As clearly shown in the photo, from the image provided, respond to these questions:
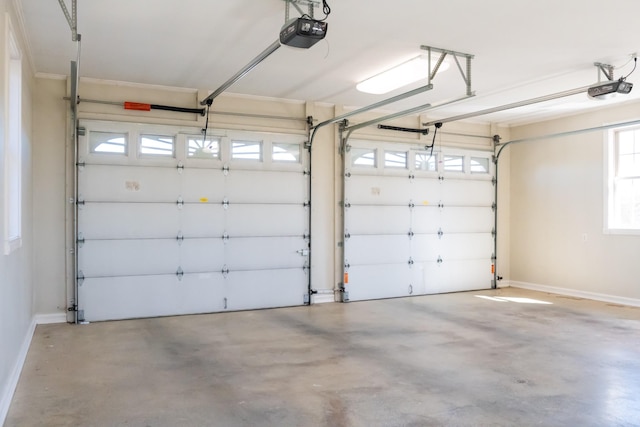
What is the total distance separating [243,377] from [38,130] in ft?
12.9

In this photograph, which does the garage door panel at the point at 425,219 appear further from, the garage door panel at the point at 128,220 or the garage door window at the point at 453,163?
the garage door panel at the point at 128,220

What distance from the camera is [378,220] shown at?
7.60 m

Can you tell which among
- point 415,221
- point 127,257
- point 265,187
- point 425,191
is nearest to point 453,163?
point 425,191

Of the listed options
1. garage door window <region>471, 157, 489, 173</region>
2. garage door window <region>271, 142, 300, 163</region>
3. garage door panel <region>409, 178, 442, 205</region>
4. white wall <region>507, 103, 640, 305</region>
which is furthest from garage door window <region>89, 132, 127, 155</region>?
white wall <region>507, 103, 640, 305</region>

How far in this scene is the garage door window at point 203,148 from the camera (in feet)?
21.2

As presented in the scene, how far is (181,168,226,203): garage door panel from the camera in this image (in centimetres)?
643

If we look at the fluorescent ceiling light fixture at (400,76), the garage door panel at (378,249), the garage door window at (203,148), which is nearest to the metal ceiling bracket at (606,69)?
the fluorescent ceiling light fixture at (400,76)

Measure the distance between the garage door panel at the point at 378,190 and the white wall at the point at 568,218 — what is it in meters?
2.33

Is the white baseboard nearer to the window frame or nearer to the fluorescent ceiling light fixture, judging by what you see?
the fluorescent ceiling light fixture

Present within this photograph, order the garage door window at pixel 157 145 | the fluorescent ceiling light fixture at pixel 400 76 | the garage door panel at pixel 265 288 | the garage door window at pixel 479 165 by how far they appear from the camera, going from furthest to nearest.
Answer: the garage door window at pixel 479 165 < the garage door panel at pixel 265 288 < the garage door window at pixel 157 145 < the fluorescent ceiling light fixture at pixel 400 76

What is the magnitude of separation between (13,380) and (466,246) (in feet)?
22.0

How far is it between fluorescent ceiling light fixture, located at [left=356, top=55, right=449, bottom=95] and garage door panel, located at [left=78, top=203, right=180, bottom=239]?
2.90 meters

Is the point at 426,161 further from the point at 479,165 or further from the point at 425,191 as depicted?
the point at 479,165

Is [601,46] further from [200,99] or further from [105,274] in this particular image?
[105,274]
